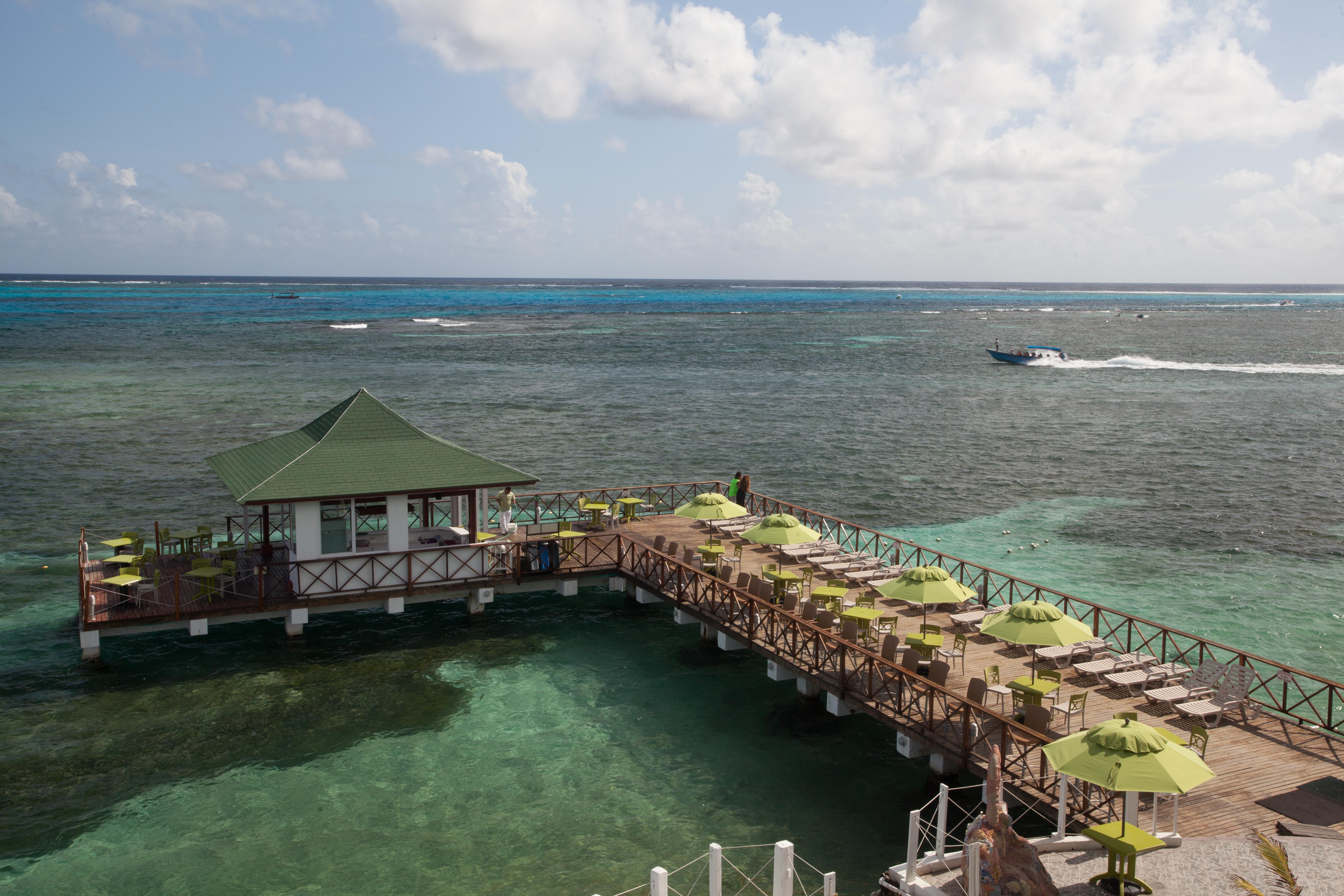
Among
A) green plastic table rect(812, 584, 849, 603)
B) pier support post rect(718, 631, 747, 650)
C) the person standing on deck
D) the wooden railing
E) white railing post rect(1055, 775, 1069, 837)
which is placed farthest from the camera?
the person standing on deck

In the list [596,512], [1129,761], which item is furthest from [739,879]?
[596,512]

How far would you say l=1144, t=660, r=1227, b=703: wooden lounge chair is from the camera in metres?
16.7

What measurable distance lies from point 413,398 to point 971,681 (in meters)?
57.7

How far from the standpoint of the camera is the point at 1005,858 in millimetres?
10523

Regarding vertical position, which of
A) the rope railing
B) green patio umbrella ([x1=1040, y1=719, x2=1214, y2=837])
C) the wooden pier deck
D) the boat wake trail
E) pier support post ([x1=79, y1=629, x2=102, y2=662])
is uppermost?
green patio umbrella ([x1=1040, y1=719, x2=1214, y2=837])

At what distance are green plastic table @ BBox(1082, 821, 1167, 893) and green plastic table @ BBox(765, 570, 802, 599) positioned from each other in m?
10.7

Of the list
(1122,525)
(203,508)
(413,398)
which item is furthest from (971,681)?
(413,398)

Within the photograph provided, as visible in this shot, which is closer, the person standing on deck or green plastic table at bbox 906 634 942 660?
green plastic table at bbox 906 634 942 660

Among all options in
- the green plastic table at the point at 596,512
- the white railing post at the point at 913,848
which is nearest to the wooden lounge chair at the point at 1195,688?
the white railing post at the point at 913,848

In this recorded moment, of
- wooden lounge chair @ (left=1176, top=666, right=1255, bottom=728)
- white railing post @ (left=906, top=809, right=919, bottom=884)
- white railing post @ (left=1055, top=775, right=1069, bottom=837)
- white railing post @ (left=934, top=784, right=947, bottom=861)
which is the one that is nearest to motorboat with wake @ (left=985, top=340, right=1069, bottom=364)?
wooden lounge chair @ (left=1176, top=666, right=1255, bottom=728)

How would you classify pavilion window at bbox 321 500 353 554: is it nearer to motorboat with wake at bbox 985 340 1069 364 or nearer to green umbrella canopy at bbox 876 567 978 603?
green umbrella canopy at bbox 876 567 978 603

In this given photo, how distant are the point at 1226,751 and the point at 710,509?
13129 millimetres

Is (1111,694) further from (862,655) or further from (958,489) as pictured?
(958,489)

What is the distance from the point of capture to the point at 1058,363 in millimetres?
98625
